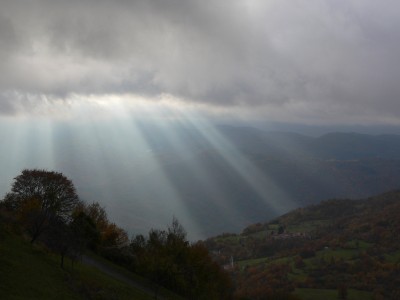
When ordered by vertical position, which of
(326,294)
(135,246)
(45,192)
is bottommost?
(326,294)

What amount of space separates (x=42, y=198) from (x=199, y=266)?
23.4 m

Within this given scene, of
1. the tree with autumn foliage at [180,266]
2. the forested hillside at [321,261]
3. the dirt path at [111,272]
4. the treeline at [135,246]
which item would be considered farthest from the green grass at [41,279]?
the forested hillside at [321,261]

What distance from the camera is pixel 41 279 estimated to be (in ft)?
79.0

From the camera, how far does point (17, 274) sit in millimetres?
22656

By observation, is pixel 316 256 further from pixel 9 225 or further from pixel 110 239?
pixel 9 225

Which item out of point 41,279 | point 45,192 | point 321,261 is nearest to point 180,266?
point 45,192

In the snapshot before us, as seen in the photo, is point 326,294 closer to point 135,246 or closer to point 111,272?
point 135,246

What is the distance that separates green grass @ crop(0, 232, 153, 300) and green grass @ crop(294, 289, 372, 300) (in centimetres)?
8897

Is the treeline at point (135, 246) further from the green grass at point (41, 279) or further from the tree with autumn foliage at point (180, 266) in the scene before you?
the green grass at point (41, 279)

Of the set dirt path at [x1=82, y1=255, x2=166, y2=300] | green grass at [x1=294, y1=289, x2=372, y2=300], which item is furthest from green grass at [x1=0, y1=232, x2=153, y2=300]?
green grass at [x1=294, y1=289, x2=372, y2=300]

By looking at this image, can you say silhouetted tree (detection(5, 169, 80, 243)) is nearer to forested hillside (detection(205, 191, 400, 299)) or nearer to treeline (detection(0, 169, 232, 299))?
treeline (detection(0, 169, 232, 299))

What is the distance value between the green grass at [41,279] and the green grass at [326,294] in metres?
89.0

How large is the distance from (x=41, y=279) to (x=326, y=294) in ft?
346

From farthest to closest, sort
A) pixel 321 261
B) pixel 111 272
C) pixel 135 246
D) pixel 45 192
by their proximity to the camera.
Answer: pixel 321 261, pixel 135 246, pixel 45 192, pixel 111 272
